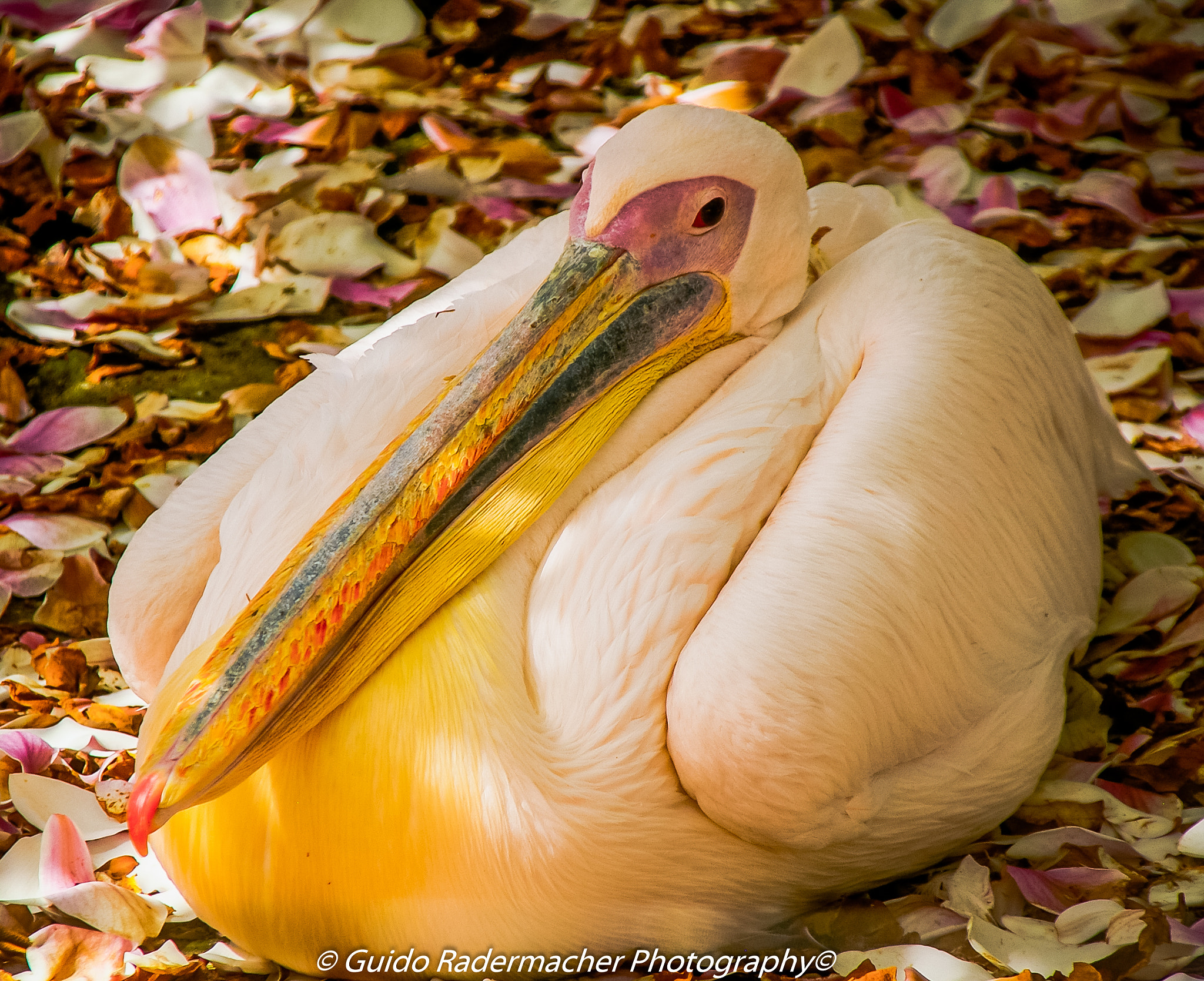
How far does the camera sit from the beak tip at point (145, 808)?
143 cm

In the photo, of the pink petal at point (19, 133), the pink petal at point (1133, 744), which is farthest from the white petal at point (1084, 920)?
the pink petal at point (19, 133)

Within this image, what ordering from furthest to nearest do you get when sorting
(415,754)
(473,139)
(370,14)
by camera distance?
(370,14) → (473,139) → (415,754)

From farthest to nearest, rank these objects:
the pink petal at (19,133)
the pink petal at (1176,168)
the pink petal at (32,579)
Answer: the pink petal at (19,133)
the pink petal at (1176,168)
the pink petal at (32,579)

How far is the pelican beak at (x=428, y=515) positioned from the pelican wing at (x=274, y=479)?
0.11 metres

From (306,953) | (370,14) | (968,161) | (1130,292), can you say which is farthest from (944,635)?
(370,14)

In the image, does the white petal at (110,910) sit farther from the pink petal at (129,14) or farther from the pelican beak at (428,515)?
the pink petal at (129,14)

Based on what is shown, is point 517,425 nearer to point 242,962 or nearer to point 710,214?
point 710,214

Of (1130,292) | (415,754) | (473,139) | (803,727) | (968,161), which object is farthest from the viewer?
(473,139)

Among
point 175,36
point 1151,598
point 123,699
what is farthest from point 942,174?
point 123,699

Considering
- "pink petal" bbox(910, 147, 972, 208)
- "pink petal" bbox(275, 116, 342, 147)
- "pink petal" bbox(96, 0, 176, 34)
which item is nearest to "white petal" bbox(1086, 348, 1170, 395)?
"pink petal" bbox(910, 147, 972, 208)

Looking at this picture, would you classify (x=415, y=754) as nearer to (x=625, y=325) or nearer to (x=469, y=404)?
(x=469, y=404)

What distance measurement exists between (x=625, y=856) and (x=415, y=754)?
278mm

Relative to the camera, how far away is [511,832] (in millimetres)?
1547

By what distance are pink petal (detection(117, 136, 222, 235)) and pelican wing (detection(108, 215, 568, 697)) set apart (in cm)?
151
